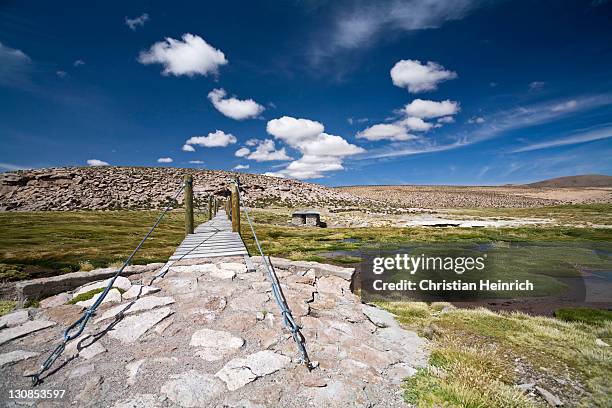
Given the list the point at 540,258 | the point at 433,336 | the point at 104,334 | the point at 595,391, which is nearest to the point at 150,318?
the point at 104,334

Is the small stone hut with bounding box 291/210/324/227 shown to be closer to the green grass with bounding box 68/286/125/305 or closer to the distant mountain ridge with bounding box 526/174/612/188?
the green grass with bounding box 68/286/125/305

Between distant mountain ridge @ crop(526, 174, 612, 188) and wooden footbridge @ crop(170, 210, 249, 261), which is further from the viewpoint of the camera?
distant mountain ridge @ crop(526, 174, 612, 188)

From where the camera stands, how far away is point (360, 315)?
5.21m

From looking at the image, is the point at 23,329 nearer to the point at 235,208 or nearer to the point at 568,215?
the point at 235,208

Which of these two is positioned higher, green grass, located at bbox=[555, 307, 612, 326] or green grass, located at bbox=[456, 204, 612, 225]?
green grass, located at bbox=[456, 204, 612, 225]

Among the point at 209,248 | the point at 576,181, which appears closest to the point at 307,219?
the point at 209,248

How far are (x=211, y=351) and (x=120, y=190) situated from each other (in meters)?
59.6

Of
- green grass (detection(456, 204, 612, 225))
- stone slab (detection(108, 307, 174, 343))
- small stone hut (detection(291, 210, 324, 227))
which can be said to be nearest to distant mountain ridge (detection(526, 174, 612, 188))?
green grass (detection(456, 204, 612, 225))

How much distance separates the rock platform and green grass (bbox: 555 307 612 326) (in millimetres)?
5877

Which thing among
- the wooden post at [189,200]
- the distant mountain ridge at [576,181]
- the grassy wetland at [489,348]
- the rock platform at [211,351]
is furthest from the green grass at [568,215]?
the distant mountain ridge at [576,181]

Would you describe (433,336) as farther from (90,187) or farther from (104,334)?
(90,187)

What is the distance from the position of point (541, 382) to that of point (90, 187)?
66057mm

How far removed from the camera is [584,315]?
298 inches

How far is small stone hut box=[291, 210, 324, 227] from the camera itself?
94.6 feet
